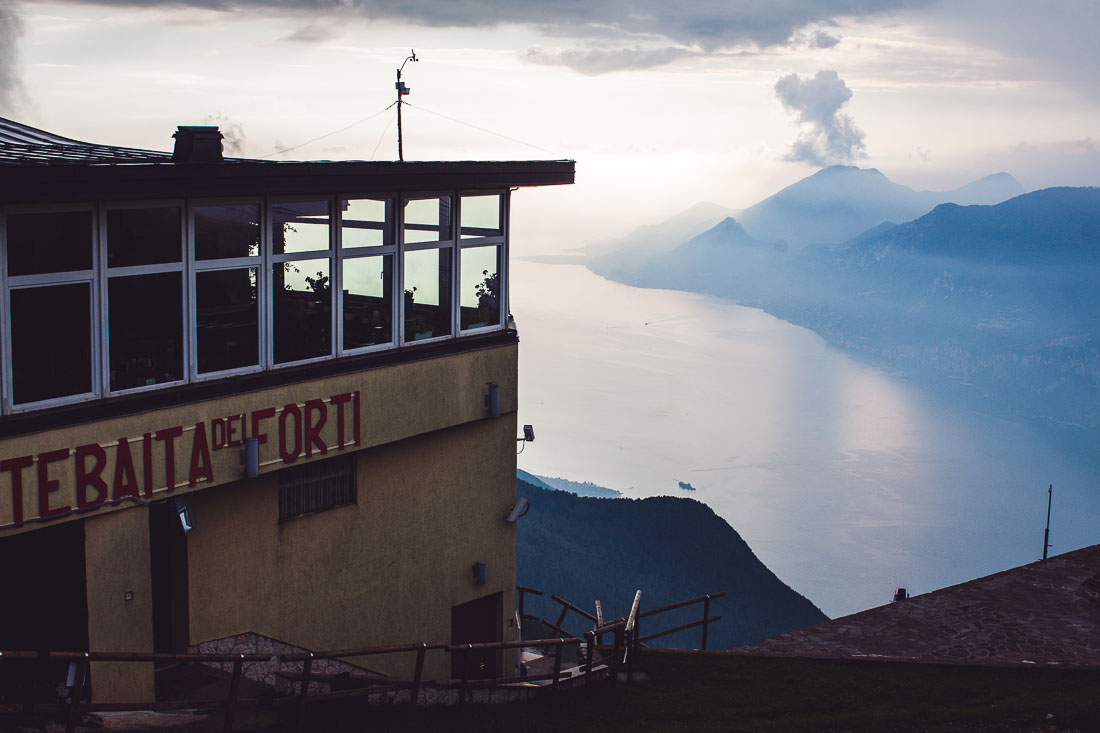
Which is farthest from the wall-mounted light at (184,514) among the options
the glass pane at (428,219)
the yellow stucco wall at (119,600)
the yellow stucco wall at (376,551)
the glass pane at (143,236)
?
the glass pane at (428,219)

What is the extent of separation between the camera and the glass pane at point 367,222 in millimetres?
15336

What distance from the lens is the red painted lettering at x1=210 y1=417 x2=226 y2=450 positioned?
13359 millimetres

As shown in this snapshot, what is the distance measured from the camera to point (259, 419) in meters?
14.0

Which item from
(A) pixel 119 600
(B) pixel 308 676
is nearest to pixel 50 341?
(A) pixel 119 600

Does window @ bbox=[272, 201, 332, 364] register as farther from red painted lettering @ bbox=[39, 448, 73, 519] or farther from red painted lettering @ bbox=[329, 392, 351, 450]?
red painted lettering @ bbox=[39, 448, 73, 519]

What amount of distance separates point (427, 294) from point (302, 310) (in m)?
2.59

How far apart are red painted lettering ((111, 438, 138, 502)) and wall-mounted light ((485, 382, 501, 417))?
688cm

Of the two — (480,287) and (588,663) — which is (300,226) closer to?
(480,287)

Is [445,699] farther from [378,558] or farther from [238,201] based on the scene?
[238,201]

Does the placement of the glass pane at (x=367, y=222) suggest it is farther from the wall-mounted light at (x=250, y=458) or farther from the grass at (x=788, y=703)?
the grass at (x=788, y=703)

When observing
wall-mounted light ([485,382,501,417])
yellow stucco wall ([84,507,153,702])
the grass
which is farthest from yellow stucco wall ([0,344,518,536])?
the grass

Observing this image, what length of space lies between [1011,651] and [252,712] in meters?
15.0

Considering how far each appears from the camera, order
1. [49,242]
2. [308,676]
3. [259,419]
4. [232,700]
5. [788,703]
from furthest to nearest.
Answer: [788,703]
[259,419]
[49,242]
[308,676]
[232,700]

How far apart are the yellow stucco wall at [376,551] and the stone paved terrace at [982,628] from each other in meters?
5.59
